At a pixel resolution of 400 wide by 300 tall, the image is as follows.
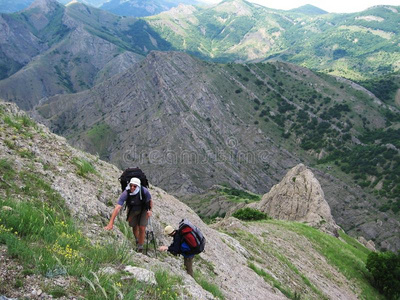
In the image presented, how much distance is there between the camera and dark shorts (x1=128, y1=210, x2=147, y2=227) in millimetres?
8805

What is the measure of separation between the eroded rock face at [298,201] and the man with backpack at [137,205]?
36.5 m

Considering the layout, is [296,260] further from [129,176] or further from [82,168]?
[129,176]

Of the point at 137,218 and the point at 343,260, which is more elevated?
the point at 137,218

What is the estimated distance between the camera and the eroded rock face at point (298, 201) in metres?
44.3

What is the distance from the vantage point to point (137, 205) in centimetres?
866

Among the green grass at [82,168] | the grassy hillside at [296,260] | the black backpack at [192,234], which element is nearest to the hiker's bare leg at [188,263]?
the black backpack at [192,234]

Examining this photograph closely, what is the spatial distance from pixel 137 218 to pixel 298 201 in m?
43.3

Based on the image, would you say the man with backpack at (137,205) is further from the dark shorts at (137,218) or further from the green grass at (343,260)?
the green grass at (343,260)

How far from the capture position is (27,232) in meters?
6.27

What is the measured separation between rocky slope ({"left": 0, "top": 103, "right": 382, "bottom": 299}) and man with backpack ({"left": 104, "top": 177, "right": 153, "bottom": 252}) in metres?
0.53

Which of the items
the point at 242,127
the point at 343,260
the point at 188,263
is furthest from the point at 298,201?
the point at 242,127

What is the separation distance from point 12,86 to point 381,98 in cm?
21601

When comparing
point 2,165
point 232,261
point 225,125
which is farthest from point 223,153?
point 2,165

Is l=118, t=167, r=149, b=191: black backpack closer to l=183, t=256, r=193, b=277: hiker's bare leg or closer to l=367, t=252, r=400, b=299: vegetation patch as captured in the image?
l=183, t=256, r=193, b=277: hiker's bare leg
